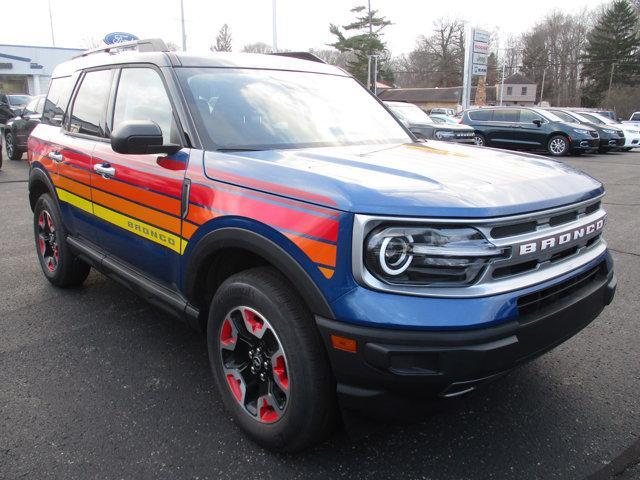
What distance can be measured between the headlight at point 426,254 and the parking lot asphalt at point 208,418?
0.53 metres

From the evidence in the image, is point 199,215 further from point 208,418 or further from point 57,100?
point 57,100

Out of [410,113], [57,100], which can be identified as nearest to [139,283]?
[57,100]

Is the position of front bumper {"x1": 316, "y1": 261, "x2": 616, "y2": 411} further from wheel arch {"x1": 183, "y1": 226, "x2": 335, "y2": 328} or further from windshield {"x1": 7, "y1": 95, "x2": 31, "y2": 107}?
windshield {"x1": 7, "y1": 95, "x2": 31, "y2": 107}

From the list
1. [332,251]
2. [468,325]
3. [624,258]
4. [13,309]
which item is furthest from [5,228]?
[624,258]

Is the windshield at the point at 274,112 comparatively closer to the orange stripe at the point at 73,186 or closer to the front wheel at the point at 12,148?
the orange stripe at the point at 73,186

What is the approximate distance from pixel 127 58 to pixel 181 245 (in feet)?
4.86

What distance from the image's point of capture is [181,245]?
2.67 m

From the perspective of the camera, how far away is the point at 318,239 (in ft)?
6.49

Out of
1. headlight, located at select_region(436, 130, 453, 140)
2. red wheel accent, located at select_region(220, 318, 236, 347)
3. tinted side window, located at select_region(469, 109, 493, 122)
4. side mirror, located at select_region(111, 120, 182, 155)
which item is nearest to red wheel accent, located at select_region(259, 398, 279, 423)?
red wheel accent, located at select_region(220, 318, 236, 347)

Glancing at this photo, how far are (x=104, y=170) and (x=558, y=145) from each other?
1624 centimetres

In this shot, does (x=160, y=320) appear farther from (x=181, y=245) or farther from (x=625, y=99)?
(x=625, y=99)

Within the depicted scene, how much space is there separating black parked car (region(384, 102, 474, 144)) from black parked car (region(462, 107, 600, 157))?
9.78 ft

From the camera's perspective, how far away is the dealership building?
45.2 m

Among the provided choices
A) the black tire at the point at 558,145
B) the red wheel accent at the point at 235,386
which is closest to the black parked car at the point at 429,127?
the black tire at the point at 558,145
